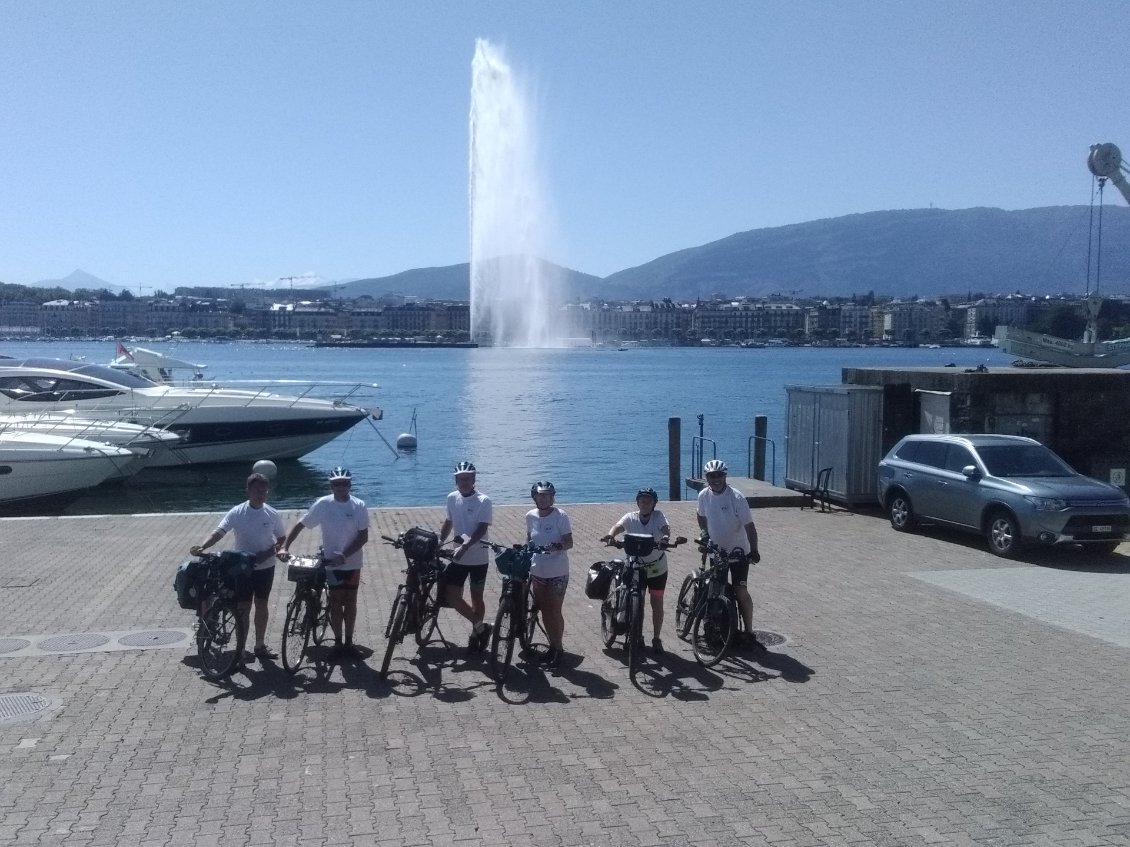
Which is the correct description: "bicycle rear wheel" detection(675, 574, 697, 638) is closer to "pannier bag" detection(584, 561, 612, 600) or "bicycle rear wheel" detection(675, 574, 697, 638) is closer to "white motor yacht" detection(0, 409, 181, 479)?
"pannier bag" detection(584, 561, 612, 600)

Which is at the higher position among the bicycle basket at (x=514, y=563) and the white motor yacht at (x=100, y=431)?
the bicycle basket at (x=514, y=563)

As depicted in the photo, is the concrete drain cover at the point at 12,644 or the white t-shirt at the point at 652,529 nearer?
the white t-shirt at the point at 652,529

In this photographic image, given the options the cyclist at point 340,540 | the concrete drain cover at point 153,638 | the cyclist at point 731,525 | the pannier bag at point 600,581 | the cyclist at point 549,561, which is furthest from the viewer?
the concrete drain cover at point 153,638

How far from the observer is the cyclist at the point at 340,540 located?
9094 mm

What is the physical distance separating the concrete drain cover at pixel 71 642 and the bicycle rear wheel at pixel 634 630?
4.48 meters

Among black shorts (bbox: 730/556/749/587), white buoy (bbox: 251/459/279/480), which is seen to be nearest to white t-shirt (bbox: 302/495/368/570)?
black shorts (bbox: 730/556/749/587)

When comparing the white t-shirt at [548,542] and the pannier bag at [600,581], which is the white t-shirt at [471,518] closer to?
the white t-shirt at [548,542]

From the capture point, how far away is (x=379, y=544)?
583 inches

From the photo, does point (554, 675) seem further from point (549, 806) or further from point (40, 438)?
point (40, 438)

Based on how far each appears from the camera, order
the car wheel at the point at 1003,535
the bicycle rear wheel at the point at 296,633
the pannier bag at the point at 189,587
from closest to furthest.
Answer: the pannier bag at the point at 189,587 < the bicycle rear wheel at the point at 296,633 < the car wheel at the point at 1003,535

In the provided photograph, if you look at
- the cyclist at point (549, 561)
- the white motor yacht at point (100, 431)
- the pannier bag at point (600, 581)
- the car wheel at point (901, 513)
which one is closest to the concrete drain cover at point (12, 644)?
the cyclist at point (549, 561)

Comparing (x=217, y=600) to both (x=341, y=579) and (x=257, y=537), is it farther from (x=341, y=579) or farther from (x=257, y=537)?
(x=341, y=579)

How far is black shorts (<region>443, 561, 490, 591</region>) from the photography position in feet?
30.6

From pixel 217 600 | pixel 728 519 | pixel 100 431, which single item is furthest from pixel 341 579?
pixel 100 431
